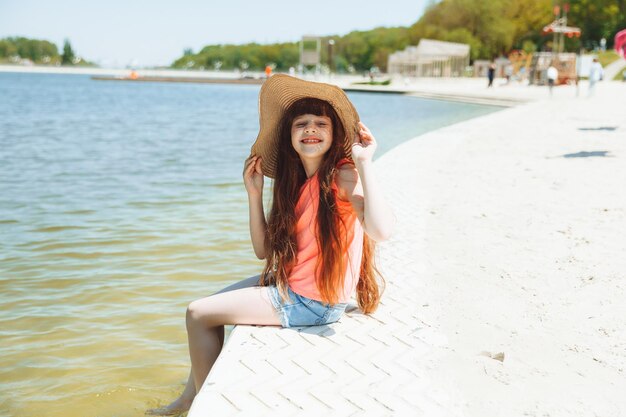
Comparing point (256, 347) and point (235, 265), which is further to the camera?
point (235, 265)

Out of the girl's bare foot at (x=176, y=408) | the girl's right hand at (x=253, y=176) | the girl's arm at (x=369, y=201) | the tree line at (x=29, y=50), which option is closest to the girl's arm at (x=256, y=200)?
the girl's right hand at (x=253, y=176)

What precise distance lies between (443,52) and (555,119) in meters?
43.9

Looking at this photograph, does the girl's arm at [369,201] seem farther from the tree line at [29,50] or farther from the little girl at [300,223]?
A: the tree line at [29,50]

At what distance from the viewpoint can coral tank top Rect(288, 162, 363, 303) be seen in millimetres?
3387

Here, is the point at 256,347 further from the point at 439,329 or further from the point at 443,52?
the point at 443,52

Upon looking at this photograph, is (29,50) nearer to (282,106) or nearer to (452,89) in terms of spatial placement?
(452,89)

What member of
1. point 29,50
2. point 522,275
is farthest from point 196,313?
point 29,50

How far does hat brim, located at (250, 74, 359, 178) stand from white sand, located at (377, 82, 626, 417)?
50.4 inches

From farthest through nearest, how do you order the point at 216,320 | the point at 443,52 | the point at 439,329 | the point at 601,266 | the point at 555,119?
the point at 443,52 < the point at 555,119 < the point at 601,266 < the point at 439,329 < the point at 216,320

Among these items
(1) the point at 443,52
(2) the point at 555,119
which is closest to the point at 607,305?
(2) the point at 555,119

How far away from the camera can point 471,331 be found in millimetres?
3881

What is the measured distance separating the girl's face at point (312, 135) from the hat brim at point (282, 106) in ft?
0.29

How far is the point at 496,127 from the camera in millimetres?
17203

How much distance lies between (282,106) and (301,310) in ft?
3.50
